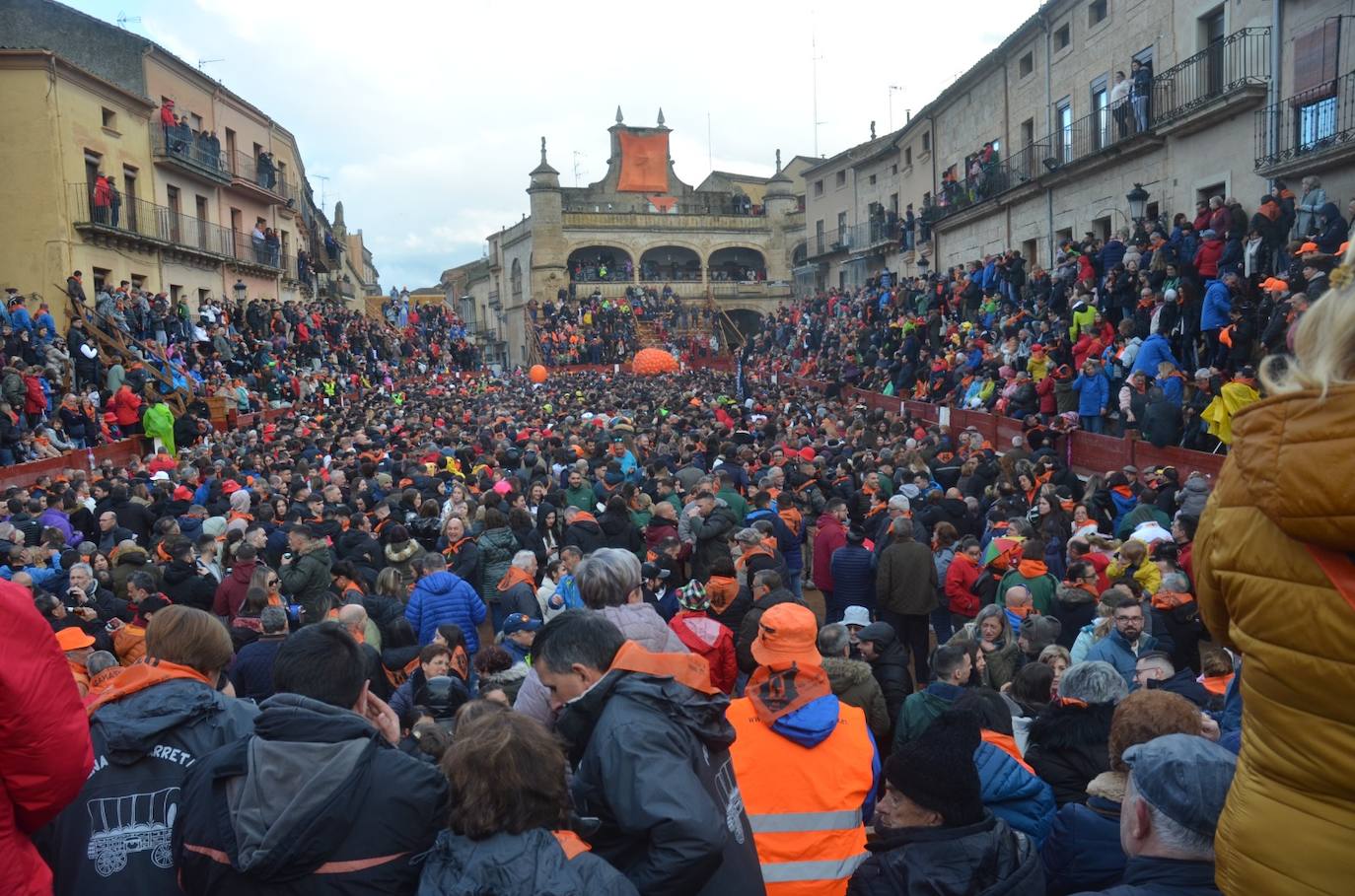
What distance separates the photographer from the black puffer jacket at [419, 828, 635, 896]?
2.43 metres

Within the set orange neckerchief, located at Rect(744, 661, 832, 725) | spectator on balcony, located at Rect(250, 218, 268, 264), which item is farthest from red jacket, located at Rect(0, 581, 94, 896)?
spectator on balcony, located at Rect(250, 218, 268, 264)

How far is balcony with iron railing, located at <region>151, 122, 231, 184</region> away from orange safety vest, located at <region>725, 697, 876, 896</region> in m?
32.0

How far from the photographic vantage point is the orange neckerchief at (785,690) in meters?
3.56

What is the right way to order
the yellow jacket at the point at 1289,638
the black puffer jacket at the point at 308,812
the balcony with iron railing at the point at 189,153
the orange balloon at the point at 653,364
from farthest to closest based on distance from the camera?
the orange balloon at the point at 653,364 → the balcony with iron railing at the point at 189,153 → the black puffer jacket at the point at 308,812 → the yellow jacket at the point at 1289,638

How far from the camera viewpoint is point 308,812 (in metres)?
2.53

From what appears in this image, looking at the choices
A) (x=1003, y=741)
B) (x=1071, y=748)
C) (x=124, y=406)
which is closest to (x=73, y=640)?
(x=1003, y=741)

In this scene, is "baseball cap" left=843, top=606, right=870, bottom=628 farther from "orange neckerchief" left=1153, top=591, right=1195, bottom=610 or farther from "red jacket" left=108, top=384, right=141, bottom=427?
"red jacket" left=108, top=384, right=141, bottom=427

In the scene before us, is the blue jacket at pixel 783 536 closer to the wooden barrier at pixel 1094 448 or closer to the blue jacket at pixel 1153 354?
the wooden barrier at pixel 1094 448

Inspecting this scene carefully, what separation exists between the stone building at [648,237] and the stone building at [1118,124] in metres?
17.2

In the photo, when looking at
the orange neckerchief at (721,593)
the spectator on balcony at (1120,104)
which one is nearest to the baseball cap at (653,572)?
the orange neckerchief at (721,593)

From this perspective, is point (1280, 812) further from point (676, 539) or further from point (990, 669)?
point (676, 539)

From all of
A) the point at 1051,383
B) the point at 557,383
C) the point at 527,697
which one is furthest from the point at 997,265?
the point at 527,697

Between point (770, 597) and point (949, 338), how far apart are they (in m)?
19.2

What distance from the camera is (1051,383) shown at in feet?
55.5
